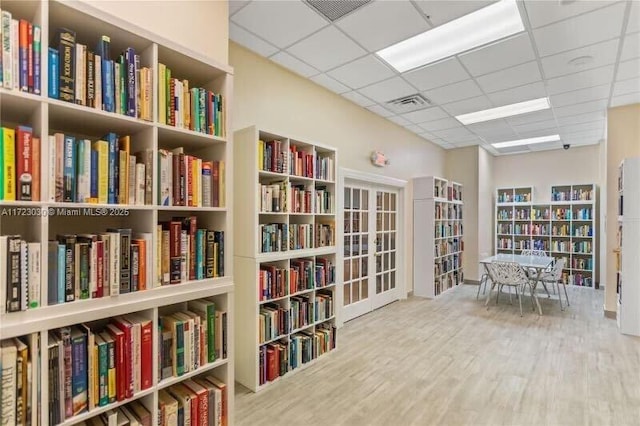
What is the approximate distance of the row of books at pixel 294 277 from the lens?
2.92m

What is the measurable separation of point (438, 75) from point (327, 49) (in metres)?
1.46

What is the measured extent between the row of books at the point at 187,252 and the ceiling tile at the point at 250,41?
2.03 meters

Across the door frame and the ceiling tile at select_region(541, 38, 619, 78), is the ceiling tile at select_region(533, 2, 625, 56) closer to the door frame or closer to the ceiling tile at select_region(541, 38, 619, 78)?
the ceiling tile at select_region(541, 38, 619, 78)

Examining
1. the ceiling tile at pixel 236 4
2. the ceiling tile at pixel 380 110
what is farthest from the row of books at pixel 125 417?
the ceiling tile at pixel 380 110

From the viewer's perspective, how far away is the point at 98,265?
4.71 feet

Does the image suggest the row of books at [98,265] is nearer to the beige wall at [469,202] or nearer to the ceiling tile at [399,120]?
the ceiling tile at [399,120]

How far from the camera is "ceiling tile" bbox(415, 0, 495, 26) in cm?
253

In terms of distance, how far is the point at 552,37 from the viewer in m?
2.96

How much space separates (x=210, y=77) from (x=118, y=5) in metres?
0.55

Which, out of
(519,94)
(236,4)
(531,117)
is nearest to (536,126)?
(531,117)

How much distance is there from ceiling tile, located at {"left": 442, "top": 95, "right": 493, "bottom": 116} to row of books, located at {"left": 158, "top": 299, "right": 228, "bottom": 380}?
4431 mm

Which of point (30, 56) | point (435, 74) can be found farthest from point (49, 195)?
point (435, 74)

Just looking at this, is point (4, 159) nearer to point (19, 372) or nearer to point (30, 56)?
point (30, 56)

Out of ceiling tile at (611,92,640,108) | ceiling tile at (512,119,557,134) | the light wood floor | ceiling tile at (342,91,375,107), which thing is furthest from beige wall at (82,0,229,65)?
ceiling tile at (512,119,557,134)
